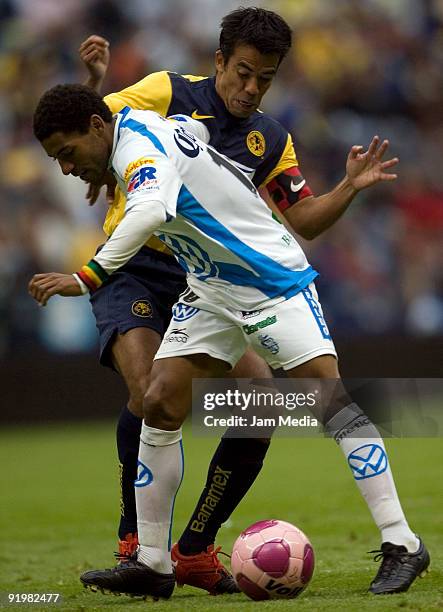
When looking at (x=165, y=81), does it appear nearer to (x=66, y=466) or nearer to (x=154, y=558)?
(x=154, y=558)

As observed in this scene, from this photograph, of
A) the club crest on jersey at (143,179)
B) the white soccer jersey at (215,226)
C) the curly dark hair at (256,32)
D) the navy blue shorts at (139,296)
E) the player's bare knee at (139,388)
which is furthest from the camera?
the navy blue shorts at (139,296)

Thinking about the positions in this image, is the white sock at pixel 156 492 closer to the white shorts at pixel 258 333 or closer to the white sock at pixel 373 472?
the white shorts at pixel 258 333

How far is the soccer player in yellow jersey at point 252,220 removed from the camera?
5320 millimetres

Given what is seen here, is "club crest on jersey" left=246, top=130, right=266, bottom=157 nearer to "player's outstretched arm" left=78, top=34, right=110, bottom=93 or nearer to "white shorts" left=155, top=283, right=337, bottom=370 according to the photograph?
"white shorts" left=155, top=283, right=337, bottom=370

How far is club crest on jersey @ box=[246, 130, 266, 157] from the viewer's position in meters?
5.67

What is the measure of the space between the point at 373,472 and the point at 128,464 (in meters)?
1.37

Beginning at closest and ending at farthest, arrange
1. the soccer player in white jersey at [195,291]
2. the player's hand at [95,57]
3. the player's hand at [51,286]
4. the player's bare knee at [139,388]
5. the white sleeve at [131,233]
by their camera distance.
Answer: the player's hand at [51,286] → the white sleeve at [131,233] → the soccer player in white jersey at [195,291] → the player's bare knee at [139,388] → the player's hand at [95,57]

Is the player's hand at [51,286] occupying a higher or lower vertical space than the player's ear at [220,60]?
lower

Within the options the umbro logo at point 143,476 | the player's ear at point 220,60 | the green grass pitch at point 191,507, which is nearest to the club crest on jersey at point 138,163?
the player's ear at point 220,60

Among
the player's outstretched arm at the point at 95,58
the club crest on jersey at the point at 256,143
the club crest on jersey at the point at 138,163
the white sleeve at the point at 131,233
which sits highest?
the player's outstretched arm at the point at 95,58

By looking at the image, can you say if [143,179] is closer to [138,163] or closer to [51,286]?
[138,163]

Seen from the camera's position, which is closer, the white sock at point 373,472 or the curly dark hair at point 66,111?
the white sock at point 373,472

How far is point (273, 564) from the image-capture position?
475 centimetres

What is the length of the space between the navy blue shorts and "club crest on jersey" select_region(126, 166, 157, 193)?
106 centimetres
